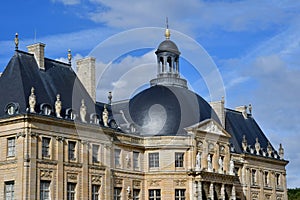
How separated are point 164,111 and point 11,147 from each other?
16.9 meters

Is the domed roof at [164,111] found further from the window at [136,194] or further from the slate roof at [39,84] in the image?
the slate roof at [39,84]

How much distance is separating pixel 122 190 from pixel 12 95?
43.4 feet

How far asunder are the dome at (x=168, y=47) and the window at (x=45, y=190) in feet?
74.3

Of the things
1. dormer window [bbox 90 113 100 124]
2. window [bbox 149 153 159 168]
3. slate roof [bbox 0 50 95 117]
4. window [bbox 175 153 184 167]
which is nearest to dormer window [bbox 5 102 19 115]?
slate roof [bbox 0 50 95 117]

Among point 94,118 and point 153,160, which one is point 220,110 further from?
point 94,118

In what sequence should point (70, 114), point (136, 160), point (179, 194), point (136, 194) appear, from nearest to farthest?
point (70, 114) < point (136, 194) < point (179, 194) < point (136, 160)

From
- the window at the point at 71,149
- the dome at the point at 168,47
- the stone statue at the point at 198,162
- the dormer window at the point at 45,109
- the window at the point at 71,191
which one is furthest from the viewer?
the dome at the point at 168,47

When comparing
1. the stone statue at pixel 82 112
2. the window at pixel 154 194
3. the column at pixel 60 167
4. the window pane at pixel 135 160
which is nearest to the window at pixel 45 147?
the column at pixel 60 167

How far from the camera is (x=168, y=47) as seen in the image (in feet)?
223

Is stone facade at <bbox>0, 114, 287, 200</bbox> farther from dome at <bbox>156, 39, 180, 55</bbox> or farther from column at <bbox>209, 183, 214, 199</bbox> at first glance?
dome at <bbox>156, 39, 180, 55</bbox>

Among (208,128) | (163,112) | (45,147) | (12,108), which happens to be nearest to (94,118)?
(45,147)

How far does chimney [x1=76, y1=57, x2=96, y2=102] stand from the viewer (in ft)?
195

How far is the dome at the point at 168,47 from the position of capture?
222 ft

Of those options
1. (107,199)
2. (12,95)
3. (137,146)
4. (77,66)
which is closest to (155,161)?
(137,146)
